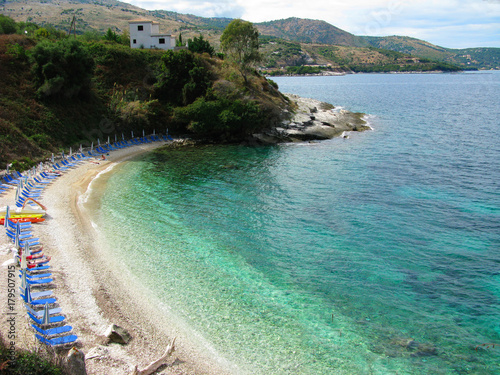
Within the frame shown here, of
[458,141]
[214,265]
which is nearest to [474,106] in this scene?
[458,141]

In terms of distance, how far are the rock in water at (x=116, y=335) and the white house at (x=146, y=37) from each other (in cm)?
6619

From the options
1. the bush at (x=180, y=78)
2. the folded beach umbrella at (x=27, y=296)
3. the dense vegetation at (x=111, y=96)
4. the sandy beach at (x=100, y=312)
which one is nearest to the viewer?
the sandy beach at (x=100, y=312)

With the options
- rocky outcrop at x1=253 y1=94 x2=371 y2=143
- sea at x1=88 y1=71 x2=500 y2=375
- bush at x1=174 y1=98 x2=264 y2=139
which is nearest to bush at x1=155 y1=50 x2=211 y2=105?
bush at x1=174 y1=98 x2=264 y2=139

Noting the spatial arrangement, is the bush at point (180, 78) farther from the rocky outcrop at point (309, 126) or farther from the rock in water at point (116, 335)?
the rock in water at point (116, 335)

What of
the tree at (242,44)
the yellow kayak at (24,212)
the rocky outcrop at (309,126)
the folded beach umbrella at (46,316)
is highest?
the tree at (242,44)

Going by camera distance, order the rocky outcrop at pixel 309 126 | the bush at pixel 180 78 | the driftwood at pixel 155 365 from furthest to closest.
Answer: the bush at pixel 180 78 → the rocky outcrop at pixel 309 126 → the driftwood at pixel 155 365

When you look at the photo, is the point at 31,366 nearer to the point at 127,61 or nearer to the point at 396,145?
the point at 396,145

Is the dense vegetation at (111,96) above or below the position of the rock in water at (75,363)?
above

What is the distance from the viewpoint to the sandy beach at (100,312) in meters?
13.4

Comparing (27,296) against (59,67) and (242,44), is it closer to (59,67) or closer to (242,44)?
(59,67)

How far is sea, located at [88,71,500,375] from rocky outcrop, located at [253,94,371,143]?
12.5m

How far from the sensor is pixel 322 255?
22016 millimetres

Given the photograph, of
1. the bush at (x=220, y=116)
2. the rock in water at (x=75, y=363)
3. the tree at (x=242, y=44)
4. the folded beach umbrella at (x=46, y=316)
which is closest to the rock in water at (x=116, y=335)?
the folded beach umbrella at (x=46, y=316)

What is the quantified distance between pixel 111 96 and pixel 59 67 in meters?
8.80
